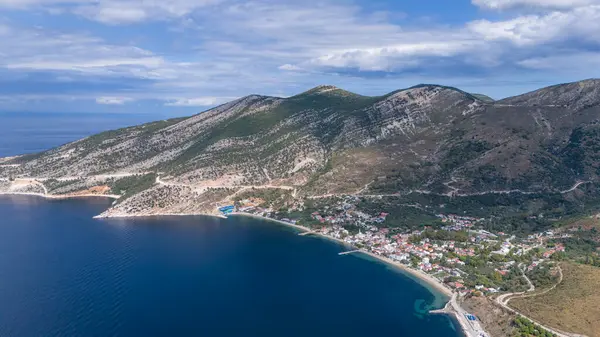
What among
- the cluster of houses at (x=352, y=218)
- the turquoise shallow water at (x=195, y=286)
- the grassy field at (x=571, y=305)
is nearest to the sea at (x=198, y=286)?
the turquoise shallow water at (x=195, y=286)

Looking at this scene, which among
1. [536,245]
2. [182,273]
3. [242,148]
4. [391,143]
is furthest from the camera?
[242,148]

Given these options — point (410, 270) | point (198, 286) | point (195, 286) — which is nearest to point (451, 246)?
point (410, 270)

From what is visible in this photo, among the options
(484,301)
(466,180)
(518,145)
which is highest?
(518,145)

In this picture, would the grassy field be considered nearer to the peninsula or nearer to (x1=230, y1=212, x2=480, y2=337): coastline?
the peninsula

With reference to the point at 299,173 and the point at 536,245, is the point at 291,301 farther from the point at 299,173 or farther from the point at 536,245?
the point at 299,173

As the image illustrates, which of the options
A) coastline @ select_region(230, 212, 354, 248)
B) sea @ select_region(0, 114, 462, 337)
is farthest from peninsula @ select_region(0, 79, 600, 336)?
sea @ select_region(0, 114, 462, 337)

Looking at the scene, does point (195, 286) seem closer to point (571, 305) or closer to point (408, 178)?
point (571, 305)

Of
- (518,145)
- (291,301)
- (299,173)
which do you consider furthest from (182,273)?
(518,145)
